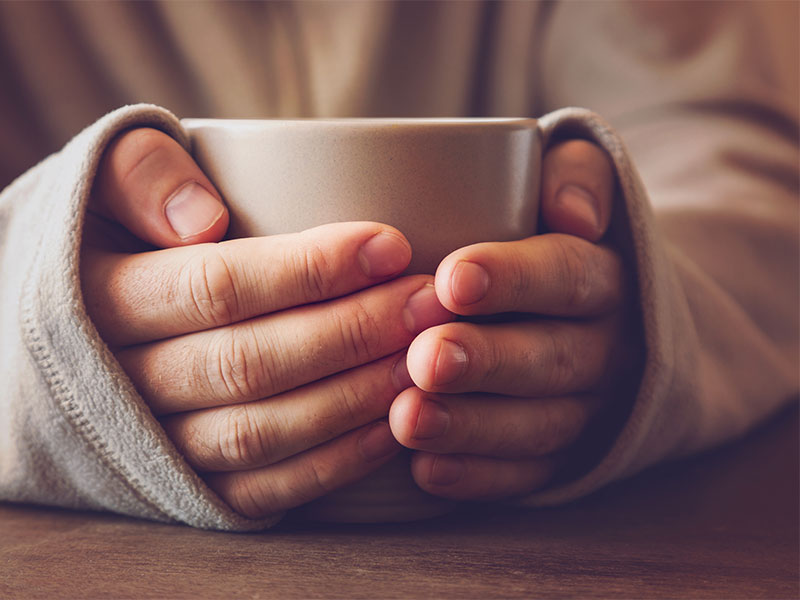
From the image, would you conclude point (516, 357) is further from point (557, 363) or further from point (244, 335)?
point (244, 335)

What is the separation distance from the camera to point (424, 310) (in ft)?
1.25

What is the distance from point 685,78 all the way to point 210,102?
25.0 inches

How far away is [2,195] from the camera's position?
48 cm

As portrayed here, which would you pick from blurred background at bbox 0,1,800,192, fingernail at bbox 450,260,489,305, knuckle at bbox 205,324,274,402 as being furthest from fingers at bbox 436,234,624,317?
blurred background at bbox 0,1,800,192

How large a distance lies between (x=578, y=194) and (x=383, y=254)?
6.4 inches

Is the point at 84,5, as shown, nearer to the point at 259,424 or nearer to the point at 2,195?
the point at 2,195

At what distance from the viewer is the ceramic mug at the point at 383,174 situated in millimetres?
348

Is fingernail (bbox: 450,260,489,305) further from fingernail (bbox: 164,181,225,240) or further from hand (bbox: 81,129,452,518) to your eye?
fingernail (bbox: 164,181,225,240)

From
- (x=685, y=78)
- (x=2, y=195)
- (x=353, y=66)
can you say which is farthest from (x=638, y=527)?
(x=353, y=66)

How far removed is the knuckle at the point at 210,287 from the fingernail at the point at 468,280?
12 centimetres

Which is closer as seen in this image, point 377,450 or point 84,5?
point 377,450

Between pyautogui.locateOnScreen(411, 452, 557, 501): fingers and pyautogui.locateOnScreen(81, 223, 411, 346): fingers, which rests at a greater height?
pyautogui.locateOnScreen(81, 223, 411, 346): fingers

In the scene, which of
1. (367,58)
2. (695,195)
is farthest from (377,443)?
(367,58)

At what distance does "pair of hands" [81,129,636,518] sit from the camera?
37 cm
